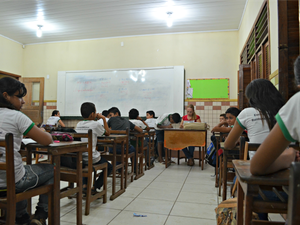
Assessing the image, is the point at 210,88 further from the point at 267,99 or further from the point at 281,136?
the point at 281,136

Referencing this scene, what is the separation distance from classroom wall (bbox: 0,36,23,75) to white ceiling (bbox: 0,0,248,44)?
274 mm

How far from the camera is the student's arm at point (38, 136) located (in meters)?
1.52

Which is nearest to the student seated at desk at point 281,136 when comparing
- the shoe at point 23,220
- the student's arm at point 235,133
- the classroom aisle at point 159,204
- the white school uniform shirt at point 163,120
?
the student's arm at point 235,133

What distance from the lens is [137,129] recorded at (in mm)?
3740

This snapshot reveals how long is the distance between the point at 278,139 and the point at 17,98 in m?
1.56

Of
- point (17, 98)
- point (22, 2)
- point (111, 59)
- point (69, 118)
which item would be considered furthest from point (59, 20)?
point (17, 98)

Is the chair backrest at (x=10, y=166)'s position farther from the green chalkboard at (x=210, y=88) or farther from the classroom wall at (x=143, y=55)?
the classroom wall at (x=143, y=55)

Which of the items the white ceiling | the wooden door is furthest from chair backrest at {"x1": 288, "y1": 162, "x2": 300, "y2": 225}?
the wooden door

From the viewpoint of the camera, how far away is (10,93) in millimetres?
1543

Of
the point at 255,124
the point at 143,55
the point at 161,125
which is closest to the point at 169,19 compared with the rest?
the point at 143,55

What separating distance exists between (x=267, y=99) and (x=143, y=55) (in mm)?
5412

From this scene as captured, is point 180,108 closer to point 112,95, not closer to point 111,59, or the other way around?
point 112,95

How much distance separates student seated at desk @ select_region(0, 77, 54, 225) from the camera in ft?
4.77

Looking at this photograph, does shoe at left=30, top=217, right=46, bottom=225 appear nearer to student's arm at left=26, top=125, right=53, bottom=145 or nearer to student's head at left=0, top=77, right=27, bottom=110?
student's arm at left=26, top=125, right=53, bottom=145
